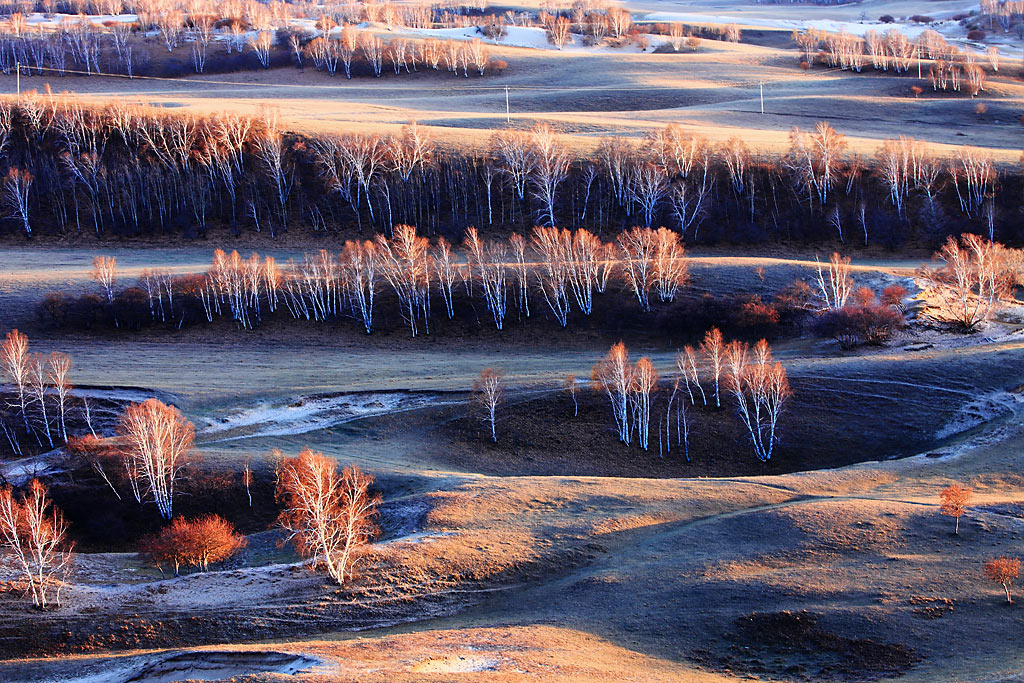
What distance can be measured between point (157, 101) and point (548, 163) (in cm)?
6523

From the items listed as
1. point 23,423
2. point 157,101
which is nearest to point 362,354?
point 23,423

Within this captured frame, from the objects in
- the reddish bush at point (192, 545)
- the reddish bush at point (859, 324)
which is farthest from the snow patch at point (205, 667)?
the reddish bush at point (859, 324)

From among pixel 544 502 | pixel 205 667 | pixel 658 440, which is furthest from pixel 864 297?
pixel 205 667

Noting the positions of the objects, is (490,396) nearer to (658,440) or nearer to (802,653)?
(658,440)

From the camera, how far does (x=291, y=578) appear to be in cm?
3809

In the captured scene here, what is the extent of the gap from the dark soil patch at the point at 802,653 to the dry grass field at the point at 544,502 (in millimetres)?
113

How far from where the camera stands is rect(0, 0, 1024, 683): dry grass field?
30.4 meters

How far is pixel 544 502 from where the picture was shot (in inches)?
1754

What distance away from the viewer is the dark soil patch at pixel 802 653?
93.8 feet

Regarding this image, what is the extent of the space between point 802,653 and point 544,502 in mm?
16936

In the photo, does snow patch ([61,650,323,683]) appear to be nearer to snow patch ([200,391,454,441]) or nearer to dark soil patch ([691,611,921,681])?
dark soil patch ([691,611,921,681])

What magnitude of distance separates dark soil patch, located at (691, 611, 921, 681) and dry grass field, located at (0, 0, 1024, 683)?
0.11 metres

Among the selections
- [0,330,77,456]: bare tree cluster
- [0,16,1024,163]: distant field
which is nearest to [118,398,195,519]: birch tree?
[0,330,77,456]: bare tree cluster

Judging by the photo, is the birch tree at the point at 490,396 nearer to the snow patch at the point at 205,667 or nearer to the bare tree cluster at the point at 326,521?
the bare tree cluster at the point at 326,521
